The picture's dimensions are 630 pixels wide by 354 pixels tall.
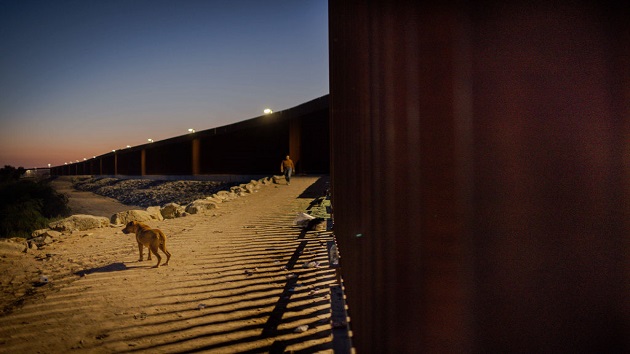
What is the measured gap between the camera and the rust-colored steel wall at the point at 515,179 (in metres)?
0.67

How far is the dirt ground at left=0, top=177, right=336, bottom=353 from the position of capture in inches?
110

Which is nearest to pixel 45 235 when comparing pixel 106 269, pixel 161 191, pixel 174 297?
pixel 106 269

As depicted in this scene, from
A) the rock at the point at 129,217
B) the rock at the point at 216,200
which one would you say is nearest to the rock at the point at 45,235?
the rock at the point at 129,217

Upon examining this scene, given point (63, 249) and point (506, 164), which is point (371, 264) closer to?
point (506, 164)

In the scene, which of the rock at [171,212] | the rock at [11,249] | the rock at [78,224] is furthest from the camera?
the rock at [171,212]

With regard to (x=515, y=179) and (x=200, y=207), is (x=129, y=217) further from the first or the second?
(x=515, y=179)

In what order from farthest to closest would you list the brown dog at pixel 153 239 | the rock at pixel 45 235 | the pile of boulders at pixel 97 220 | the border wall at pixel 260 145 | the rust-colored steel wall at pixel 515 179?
1. the border wall at pixel 260 145
2. the rock at pixel 45 235
3. the pile of boulders at pixel 97 220
4. the brown dog at pixel 153 239
5. the rust-colored steel wall at pixel 515 179

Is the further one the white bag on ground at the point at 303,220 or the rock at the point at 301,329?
the white bag on ground at the point at 303,220

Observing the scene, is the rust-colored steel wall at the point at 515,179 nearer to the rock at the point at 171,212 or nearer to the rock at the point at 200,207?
the rock at the point at 171,212

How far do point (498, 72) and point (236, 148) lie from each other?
20.9 metres

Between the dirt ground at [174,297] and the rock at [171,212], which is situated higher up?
the rock at [171,212]

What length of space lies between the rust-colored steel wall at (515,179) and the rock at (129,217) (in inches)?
367

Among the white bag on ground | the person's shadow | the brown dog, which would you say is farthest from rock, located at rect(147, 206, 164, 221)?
the brown dog

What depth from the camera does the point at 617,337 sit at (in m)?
0.67
